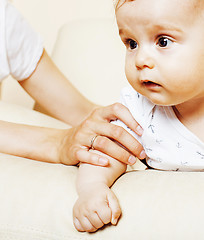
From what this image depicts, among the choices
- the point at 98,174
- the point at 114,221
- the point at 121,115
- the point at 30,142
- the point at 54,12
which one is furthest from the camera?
the point at 54,12

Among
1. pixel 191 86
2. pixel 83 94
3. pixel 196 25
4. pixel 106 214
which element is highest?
pixel 196 25

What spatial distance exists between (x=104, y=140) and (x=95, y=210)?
220mm

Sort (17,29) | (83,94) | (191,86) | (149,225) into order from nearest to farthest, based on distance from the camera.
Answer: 1. (149,225)
2. (191,86)
3. (17,29)
4. (83,94)

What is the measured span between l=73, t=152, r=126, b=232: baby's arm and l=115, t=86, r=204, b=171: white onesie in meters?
0.15

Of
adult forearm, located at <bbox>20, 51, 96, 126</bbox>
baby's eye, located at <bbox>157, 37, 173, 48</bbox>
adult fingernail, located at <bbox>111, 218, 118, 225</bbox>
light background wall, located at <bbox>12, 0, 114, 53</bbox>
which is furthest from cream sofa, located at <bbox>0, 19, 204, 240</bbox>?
light background wall, located at <bbox>12, 0, 114, 53</bbox>

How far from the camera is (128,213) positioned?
80 cm

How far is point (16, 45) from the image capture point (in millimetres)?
1469

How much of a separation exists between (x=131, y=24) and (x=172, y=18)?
8cm

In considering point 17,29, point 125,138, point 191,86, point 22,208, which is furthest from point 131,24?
point 17,29

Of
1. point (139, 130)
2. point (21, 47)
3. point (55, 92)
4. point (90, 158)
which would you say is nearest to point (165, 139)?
point (139, 130)

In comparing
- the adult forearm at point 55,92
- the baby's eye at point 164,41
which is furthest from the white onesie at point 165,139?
the adult forearm at point 55,92

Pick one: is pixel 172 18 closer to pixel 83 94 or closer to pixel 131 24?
pixel 131 24

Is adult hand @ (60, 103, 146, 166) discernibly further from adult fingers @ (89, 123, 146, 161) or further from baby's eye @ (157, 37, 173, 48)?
baby's eye @ (157, 37, 173, 48)

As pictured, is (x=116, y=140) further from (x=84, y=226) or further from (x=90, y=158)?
(x=84, y=226)
